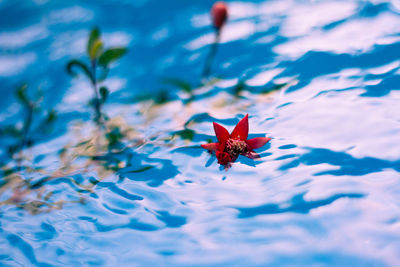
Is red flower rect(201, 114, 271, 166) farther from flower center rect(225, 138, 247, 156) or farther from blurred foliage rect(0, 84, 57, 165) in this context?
blurred foliage rect(0, 84, 57, 165)

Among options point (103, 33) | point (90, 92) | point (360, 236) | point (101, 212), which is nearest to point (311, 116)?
point (360, 236)

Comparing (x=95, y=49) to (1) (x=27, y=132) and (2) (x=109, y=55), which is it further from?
(1) (x=27, y=132)

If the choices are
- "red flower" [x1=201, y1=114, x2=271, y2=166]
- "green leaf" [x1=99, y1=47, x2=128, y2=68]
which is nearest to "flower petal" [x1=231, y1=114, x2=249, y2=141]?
"red flower" [x1=201, y1=114, x2=271, y2=166]

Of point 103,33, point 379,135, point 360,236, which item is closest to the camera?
point 360,236

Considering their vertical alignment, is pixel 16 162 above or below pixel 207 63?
below

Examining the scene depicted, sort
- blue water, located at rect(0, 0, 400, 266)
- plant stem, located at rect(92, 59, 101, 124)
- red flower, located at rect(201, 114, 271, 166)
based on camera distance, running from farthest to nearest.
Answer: plant stem, located at rect(92, 59, 101, 124)
red flower, located at rect(201, 114, 271, 166)
blue water, located at rect(0, 0, 400, 266)

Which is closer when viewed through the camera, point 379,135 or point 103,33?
point 379,135

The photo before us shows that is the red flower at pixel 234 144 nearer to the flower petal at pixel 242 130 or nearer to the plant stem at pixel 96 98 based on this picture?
the flower petal at pixel 242 130

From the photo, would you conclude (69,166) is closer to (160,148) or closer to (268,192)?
(160,148)
